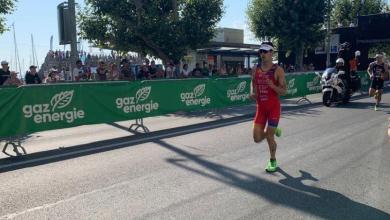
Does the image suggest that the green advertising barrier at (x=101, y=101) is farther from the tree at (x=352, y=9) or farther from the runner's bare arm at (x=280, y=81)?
the tree at (x=352, y=9)

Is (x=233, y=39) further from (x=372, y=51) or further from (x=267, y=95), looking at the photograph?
(x=267, y=95)

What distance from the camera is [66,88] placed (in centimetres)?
910

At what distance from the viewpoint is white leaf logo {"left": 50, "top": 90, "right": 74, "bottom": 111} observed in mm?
8852

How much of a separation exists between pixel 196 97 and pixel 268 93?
6535 millimetres

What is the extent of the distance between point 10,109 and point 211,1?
60.1 ft

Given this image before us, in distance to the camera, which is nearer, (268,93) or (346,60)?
(268,93)

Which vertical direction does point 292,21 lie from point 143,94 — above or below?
above

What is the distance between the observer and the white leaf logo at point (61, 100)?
8852 millimetres

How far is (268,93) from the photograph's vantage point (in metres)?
6.61

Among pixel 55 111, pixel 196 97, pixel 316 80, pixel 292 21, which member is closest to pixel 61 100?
pixel 55 111

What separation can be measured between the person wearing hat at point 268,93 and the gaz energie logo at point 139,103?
455 centimetres

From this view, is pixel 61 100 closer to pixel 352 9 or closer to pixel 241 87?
pixel 241 87

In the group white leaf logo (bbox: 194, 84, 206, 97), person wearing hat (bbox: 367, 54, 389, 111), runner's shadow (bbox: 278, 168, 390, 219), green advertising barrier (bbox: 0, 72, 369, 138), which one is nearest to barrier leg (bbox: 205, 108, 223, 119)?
green advertising barrier (bbox: 0, 72, 369, 138)

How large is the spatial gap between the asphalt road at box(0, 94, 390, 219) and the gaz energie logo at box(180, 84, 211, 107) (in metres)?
2.51
